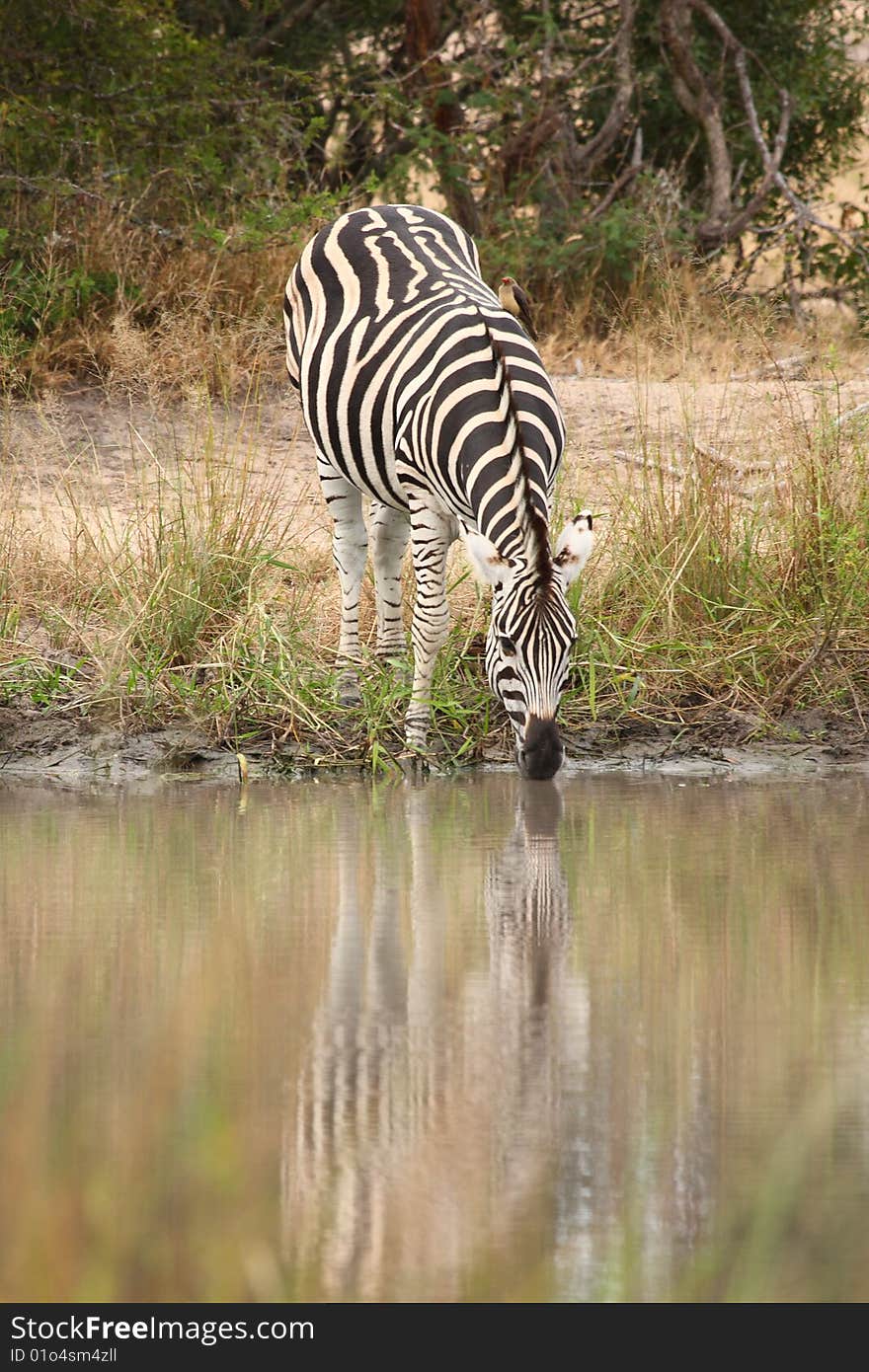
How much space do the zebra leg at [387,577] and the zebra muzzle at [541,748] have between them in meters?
1.44

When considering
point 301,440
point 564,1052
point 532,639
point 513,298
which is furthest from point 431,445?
point 301,440

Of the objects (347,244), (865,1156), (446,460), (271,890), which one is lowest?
(271,890)

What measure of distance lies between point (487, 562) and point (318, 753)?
1.30m

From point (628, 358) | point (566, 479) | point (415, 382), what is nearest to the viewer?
point (415, 382)

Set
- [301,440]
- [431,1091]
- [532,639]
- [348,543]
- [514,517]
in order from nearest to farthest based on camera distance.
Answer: [431,1091] < [532,639] < [514,517] < [348,543] < [301,440]

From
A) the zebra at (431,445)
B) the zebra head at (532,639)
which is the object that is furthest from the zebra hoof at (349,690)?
the zebra head at (532,639)

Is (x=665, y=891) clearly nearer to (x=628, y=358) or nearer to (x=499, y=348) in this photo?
(x=499, y=348)

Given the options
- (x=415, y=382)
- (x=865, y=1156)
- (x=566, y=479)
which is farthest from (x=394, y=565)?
(x=865, y=1156)

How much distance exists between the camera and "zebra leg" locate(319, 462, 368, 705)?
7918 millimetres

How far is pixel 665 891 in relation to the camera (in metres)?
5.17

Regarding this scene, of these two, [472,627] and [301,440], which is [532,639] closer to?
[472,627]

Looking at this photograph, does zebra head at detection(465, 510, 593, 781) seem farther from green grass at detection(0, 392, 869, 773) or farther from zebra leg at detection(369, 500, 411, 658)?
zebra leg at detection(369, 500, 411, 658)

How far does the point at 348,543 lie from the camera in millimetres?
8039

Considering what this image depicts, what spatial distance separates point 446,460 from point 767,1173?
405 centimetres
